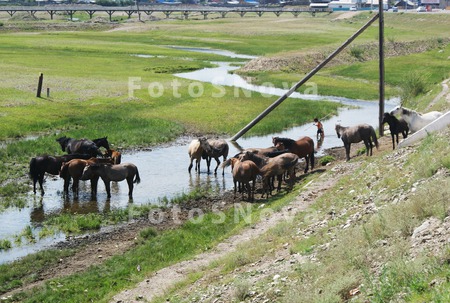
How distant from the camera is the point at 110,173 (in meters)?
27.1

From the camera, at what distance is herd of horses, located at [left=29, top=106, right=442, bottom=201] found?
2666cm

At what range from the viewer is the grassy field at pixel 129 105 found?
20.5m

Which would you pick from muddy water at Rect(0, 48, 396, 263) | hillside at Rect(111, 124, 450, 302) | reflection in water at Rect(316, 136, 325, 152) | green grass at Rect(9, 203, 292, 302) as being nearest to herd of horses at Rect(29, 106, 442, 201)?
muddy water at Rect(0, 48, 396, 263)

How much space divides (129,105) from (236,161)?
21435 millimetres

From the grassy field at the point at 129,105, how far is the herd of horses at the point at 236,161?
5.32ft

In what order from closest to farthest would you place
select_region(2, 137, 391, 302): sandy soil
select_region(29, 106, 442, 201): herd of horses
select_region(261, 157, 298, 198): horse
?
select_region(2, 137, 391, 302): sandy soil < select_region(261, 157, 298, 198): horse < select_region(29, 106, 442, 201): herd of horses

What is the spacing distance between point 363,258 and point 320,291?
1.35 m

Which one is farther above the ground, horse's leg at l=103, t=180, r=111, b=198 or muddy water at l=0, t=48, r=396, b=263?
horse's leg at l=103, t=180, r=111, b=198

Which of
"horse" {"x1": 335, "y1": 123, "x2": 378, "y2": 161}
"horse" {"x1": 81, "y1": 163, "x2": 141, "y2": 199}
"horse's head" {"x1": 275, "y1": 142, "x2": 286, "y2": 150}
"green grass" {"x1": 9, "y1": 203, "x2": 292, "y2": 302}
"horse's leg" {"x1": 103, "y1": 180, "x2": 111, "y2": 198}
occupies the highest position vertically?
"horse" {"x1": 335, "y1": 123, "x2": 378, "y2": 161}

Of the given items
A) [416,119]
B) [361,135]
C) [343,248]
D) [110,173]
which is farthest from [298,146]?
[343,248]

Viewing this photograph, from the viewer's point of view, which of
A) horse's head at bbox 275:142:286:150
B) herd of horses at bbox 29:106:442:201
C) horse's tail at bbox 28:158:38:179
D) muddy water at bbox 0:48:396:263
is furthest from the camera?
horse's head at bbox 275:142:286:150

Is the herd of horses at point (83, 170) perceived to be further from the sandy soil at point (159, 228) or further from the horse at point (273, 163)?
the horse at point (273, 163)

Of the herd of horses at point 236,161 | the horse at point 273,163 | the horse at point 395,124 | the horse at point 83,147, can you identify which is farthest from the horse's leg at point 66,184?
the horse at point 395,124

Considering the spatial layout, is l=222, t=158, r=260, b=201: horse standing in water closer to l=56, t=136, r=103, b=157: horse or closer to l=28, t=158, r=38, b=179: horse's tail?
l=56, t=136, r=103, b=157: horse
